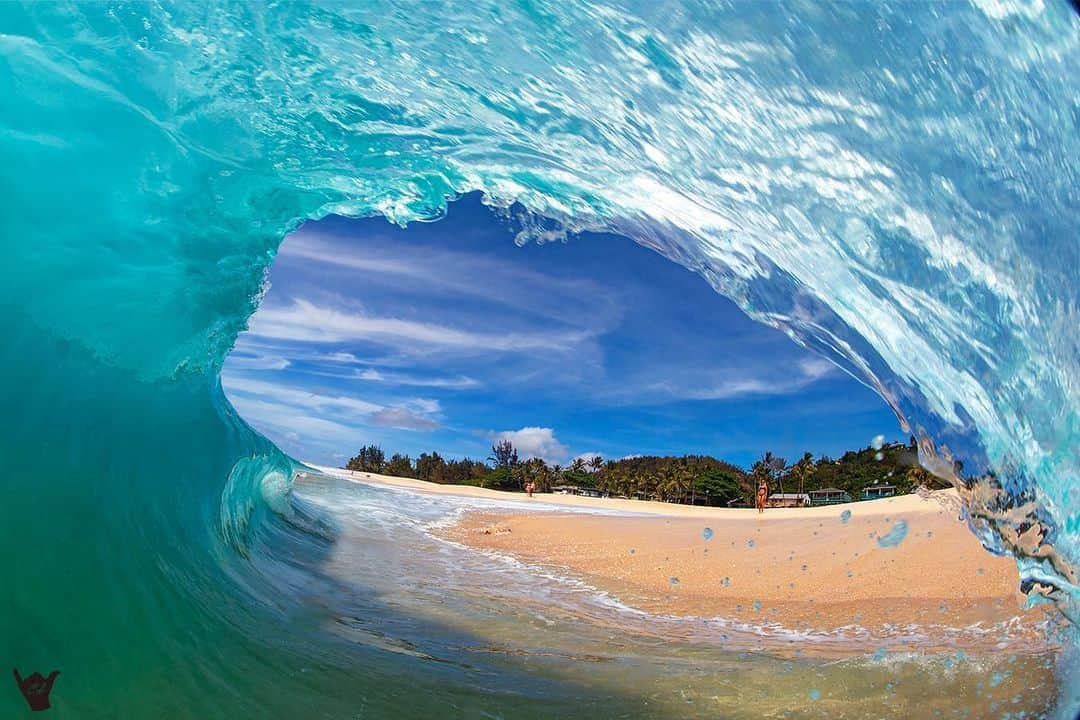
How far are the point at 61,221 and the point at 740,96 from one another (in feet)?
12.9

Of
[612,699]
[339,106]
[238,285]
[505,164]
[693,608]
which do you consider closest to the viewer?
[612,699]

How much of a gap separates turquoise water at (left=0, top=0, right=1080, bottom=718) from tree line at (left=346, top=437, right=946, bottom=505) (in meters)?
36.4

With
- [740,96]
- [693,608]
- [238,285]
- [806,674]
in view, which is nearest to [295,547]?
[238,285]

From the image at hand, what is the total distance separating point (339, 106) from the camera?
190 inches

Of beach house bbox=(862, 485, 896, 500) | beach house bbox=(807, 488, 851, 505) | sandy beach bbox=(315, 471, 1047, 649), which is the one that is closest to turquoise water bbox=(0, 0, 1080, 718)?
sandy beach bbox=(315, 471, 1047, 649)

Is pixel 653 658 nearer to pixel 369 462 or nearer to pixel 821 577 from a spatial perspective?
pixel 821 577

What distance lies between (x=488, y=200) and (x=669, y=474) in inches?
2525

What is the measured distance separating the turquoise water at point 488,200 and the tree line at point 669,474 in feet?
119

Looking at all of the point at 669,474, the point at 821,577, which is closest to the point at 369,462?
the point at 669,474

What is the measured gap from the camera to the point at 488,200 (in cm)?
566

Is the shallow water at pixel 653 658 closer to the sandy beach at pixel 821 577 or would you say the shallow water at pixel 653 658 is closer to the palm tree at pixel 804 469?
the sandy beach at pixel 821 577

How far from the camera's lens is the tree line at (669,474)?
4503cm

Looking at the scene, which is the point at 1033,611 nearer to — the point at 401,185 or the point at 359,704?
the point at 359,704

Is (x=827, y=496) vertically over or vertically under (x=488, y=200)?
over
